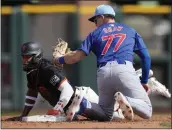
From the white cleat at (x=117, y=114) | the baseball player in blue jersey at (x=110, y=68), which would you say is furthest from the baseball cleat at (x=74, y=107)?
the white cleat at (x=117, y=114)

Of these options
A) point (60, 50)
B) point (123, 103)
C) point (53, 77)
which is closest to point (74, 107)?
point (53, 77)

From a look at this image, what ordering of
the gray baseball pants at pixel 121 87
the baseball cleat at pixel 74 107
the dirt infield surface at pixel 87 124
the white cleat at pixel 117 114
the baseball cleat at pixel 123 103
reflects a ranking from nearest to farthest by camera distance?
the dirt infield surface at pixel 87 124 < the baseball cleat at pixel 123 103 < the gray baseball pants at pixel 121 87 < the baseball cleat at pixel 74 107 < the white cleat at pixel 117 114

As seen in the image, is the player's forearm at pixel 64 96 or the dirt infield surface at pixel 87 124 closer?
the dirt infield surface at pixel 87 124

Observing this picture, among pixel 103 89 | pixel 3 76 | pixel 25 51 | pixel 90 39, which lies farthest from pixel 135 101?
pixel 3 76

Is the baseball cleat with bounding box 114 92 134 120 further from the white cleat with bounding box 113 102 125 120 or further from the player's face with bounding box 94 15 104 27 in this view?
the player's face with bounding box 94 15 104 27

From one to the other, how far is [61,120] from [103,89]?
628 millimetres

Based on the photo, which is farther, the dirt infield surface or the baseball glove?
the baseball glove

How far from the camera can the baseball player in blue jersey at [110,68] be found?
24.7 ft

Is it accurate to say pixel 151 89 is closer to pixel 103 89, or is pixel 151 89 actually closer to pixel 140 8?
pixel 103 89

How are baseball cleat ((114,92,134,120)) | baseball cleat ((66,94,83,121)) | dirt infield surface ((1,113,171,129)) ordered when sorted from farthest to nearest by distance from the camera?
baseball cleat ((66,94,83,121)) < baseball cleat ((114,92,134,120)) < dirt infield surface ((1,113,171,129))

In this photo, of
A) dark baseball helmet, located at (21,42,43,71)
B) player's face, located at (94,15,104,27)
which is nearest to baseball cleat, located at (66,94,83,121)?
dark baseball helmet, located at (21,42,43,71)

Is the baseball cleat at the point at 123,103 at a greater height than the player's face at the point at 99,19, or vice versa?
the player's face at the point at 99,19

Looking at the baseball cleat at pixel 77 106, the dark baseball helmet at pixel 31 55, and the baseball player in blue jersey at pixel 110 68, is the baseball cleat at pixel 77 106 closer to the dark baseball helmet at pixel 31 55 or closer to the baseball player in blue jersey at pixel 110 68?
the baseball player in blue jersey at pixel 110 68

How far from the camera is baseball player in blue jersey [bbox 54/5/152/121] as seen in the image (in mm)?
7543
